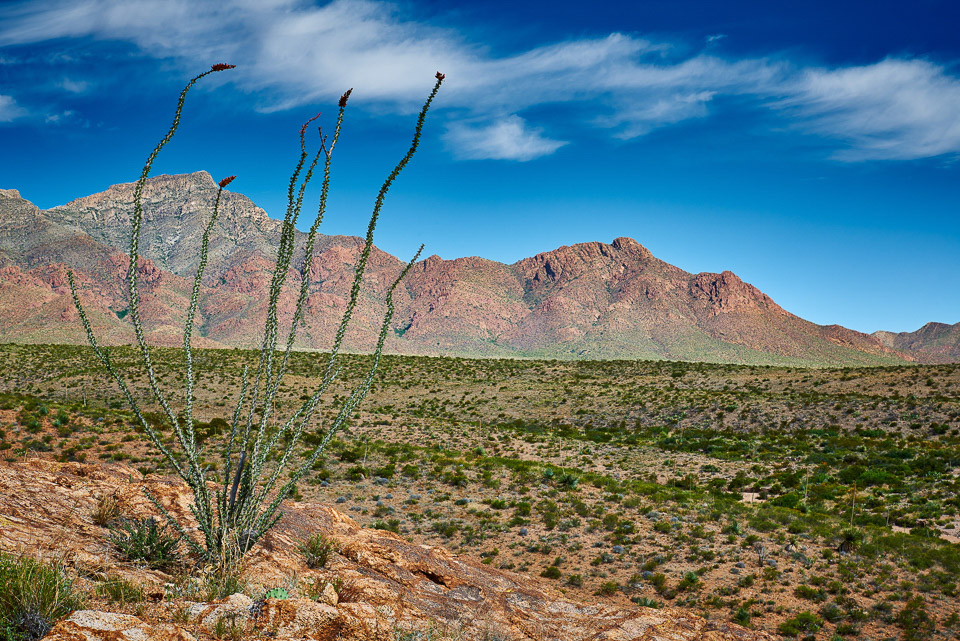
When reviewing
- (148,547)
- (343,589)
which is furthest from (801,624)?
(148,547)

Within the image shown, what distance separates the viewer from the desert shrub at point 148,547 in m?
6.52

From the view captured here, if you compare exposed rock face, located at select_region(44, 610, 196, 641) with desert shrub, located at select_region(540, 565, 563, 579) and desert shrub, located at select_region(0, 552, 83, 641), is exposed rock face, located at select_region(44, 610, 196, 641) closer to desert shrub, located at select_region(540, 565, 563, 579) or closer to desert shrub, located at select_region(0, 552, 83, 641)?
desert shrub, located at select_region(0, 552, 83, 641)

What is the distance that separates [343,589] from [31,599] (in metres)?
3.22

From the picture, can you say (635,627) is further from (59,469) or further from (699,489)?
(699,489)

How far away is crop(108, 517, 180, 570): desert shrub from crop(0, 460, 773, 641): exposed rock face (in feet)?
0.79

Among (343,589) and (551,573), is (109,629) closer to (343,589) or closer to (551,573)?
(343,589)

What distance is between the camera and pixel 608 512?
16.7 m

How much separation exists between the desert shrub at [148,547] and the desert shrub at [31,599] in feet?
5.74

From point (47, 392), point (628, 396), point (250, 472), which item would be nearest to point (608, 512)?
point (250, 472)

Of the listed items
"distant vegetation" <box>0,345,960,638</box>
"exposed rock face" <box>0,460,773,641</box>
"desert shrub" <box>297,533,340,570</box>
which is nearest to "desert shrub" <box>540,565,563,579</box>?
"distant vegetation" <box>0,345,960,638</box>

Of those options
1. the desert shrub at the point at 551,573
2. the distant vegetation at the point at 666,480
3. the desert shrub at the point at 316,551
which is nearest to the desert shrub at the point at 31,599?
the distant vegetation at the point at 666,480

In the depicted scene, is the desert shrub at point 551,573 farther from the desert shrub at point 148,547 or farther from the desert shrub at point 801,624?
the desert shrub at point 148,547

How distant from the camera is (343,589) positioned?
21.8 feet

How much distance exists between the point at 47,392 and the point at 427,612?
49.5 metres
